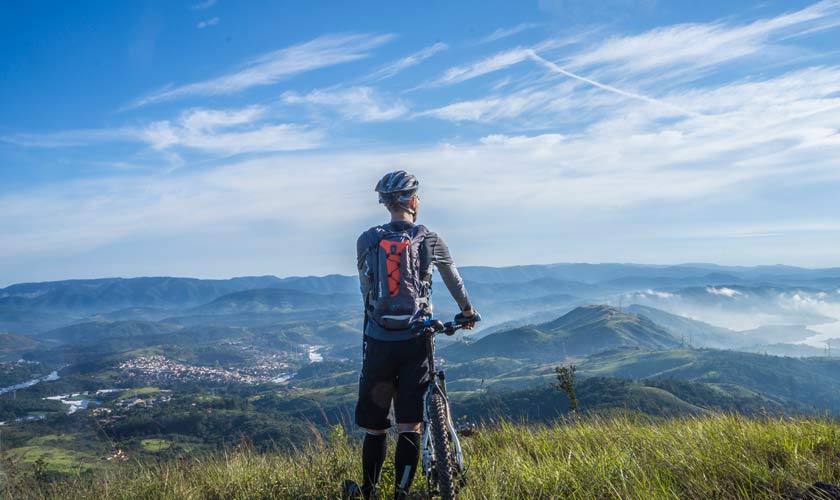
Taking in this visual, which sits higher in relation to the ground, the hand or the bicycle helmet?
the bicycle helmet

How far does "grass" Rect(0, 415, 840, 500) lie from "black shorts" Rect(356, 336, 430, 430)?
0.77 meters

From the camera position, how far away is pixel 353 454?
6125 mm

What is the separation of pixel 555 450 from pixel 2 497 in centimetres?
621

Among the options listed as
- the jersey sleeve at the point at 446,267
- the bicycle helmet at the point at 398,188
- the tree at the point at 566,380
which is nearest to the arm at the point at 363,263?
the bicycle helmet at the point at 398,188

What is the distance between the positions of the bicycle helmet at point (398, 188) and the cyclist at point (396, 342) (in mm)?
270

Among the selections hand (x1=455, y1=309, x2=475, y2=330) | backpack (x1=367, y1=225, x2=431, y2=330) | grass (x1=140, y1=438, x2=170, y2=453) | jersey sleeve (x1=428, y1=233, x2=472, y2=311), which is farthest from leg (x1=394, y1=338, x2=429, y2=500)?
grass (x1=140, y1=438, x2=170, y2=453)

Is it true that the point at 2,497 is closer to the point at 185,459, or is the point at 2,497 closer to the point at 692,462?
the point at 185,459

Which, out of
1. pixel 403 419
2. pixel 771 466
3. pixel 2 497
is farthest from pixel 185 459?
pixel 771 466

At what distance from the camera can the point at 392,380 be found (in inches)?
191

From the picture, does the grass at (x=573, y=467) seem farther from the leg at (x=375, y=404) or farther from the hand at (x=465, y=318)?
the hand at (x=465, y=318)

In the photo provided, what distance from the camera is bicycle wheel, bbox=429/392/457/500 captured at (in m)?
4.16

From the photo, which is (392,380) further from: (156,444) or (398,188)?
(156,444)

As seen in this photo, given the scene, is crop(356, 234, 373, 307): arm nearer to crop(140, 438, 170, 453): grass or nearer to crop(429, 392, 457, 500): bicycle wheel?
crop(429, 392, 457, 500): bicycle wheel

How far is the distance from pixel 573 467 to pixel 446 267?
A: 7.09 ft
